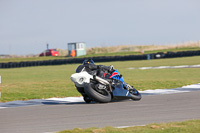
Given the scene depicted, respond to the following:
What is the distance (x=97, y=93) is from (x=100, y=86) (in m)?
0.22

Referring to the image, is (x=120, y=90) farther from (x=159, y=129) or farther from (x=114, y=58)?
(x=114, y=58)

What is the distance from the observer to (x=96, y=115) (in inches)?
359

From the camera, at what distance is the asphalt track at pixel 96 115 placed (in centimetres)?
789

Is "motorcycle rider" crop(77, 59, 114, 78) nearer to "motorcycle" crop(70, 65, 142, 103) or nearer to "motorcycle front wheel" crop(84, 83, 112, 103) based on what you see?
"motorcycle" crop(70, 65, 142, 103)

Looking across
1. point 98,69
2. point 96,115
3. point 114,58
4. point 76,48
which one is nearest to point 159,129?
point 96,115

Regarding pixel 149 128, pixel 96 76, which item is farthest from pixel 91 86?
pixel 149 128

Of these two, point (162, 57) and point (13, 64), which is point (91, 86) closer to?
point (162, 57)

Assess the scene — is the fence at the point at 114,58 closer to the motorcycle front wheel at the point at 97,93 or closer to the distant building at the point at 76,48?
the distant building at the point at 76,48

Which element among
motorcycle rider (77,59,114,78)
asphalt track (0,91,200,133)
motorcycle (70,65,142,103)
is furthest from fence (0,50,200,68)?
motorcycle (70,65,142,103)

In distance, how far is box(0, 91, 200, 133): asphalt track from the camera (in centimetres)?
789

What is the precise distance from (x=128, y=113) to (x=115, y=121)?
1.10 m

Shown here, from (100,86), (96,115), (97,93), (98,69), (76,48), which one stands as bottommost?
(96,115)

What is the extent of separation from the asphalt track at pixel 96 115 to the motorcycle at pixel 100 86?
0.24m

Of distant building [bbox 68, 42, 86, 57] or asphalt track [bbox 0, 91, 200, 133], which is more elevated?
distant building [bbox 68, 42, 86, 57]
